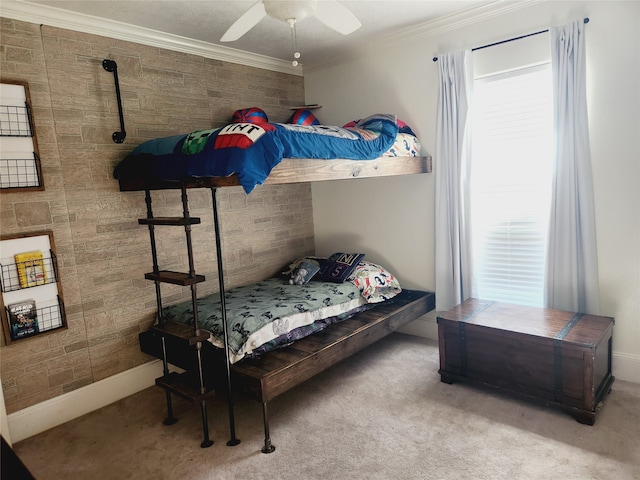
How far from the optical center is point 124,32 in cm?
294

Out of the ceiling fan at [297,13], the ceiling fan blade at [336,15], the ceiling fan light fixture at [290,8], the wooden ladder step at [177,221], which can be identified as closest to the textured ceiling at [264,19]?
the ceiling fan at [297,13]

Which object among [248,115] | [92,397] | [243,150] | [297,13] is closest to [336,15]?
[297,13]

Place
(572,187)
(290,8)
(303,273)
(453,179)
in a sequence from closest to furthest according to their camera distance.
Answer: (290,8), (572,187), (453,179), (303,273)

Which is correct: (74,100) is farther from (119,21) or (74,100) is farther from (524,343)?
(524,343)

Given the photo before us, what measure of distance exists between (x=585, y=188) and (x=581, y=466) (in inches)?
64.4

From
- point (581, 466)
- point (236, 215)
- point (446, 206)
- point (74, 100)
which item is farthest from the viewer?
point (236, 215)

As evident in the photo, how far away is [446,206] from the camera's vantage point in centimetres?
342

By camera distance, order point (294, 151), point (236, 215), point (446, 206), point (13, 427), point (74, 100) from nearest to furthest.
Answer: point (294, 151)
point (13, 427)
point (74, 100)
point (446, 206)
point (236, 215)

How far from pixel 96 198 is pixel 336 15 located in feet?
6.23

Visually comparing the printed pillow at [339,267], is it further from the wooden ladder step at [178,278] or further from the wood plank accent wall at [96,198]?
the wooden ladder step at [178,278]

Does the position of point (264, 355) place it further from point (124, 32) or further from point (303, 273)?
point (124, 32)

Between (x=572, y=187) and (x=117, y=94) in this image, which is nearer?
(x=572, y=187)

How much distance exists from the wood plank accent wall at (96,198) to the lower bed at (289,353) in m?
0.37

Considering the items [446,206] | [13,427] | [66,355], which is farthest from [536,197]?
[13,427]
